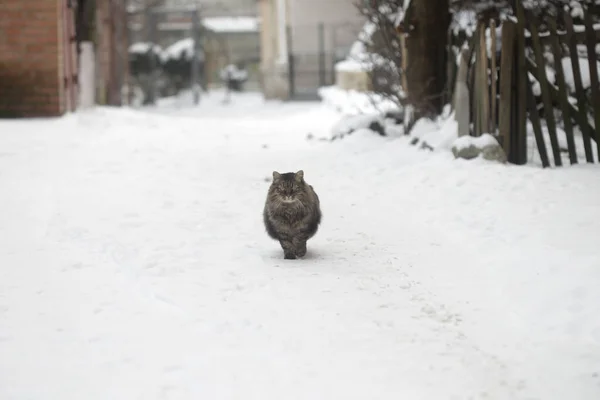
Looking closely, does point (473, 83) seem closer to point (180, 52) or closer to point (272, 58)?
point (272, 58)

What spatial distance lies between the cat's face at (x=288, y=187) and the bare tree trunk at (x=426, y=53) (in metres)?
5.78

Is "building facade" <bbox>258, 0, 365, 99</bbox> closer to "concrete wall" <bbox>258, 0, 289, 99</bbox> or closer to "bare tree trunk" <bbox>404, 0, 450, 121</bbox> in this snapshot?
"concrete wall" <bbox>258, 0, 289, 99</bbox>

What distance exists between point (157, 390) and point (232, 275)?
6.75ft

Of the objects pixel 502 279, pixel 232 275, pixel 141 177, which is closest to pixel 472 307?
pixel 502 279

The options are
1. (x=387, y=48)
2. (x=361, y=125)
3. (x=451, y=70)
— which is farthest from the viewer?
(x=361, y=125)

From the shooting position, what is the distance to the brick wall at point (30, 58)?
14648mm

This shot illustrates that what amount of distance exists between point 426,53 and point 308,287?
703cm

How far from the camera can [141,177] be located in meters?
9.88

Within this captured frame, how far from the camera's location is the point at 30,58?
14805 millimetres

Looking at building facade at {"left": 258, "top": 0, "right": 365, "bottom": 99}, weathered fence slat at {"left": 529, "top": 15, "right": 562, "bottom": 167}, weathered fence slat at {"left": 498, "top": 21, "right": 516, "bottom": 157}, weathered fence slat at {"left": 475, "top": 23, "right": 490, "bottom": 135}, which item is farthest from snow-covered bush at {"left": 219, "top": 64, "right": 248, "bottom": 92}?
weathered fence slat at {"left": 529, "top": 15, "right": 562, "bottom": 167}

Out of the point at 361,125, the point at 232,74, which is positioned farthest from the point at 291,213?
the point at 232,74

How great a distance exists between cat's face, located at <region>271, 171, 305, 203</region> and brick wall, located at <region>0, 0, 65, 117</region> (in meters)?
9.80

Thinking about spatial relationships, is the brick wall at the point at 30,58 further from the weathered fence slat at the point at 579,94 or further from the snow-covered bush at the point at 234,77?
the snow-covered bush at the point at 234,77

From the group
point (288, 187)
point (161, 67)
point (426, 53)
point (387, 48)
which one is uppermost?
point (161, 67)
